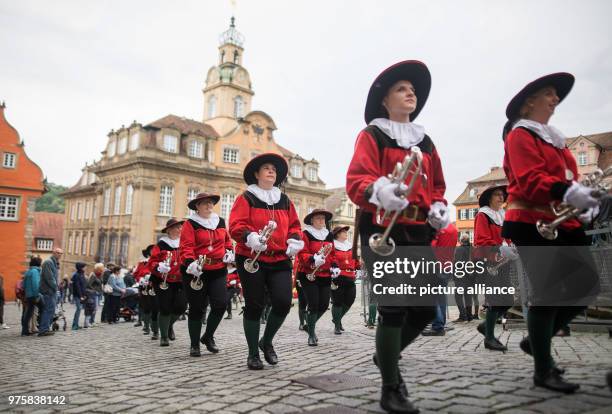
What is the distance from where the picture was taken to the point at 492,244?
19.8 feet

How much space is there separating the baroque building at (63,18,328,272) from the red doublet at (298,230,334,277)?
30723 mm

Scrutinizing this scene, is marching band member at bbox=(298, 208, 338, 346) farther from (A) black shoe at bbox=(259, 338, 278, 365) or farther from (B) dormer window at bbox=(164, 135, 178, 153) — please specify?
(B) dormer window at bbox=(164, 135, 178, 153)

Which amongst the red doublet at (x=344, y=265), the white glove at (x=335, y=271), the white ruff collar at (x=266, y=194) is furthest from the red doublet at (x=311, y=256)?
the white ruff collar at (x=266, y=194)

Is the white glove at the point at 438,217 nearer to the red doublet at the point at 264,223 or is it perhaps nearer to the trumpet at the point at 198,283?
the red doublet at the point at 264,223

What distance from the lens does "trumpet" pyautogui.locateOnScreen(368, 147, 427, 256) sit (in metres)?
2.87

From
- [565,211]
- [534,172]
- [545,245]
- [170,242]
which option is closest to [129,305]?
[170,242]

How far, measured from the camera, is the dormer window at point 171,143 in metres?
40.8

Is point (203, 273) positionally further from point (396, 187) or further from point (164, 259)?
point (396, 187)

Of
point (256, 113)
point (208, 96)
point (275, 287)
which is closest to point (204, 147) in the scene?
point (256, 113)

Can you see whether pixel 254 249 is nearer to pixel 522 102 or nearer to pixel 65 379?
pixel 65 379

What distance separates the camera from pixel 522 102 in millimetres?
3789

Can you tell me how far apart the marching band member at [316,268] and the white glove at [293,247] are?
2.24 metres

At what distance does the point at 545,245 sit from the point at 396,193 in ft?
4.33

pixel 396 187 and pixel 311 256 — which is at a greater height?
pixel 396 187
